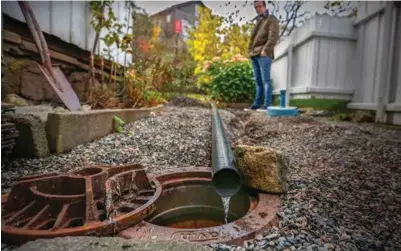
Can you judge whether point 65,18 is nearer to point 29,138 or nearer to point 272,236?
point 29,138

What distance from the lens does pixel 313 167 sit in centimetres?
150

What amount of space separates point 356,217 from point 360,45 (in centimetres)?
313

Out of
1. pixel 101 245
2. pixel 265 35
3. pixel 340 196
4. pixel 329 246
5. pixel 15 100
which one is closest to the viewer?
pixel 101 245

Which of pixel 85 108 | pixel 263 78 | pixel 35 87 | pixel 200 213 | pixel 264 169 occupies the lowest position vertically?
pixel 200 213

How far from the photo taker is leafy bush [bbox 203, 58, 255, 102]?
18.3 feet

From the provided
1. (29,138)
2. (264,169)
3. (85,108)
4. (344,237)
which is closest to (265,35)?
(85,108)

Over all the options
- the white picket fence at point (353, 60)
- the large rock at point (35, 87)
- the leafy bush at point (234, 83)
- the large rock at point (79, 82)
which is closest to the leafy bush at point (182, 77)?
the leafy bush at point (234, 83)

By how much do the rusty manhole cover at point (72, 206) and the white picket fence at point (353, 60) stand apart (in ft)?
8.60

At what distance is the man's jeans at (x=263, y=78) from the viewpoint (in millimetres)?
4043

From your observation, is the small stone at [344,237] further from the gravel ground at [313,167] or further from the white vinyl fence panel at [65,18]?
the white vinyl fence panel at [65,18]

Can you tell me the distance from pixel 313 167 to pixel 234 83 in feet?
13.9

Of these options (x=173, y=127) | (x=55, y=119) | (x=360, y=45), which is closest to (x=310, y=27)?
(x=360, y=45)

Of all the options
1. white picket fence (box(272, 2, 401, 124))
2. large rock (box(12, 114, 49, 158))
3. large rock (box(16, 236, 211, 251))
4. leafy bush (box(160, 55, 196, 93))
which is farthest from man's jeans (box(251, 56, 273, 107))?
large rock (box(16, 236, 211, 251))

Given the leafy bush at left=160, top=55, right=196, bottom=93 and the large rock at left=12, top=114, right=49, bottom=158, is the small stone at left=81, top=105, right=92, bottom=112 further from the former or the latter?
the leafy bush at left=160, top=55, right=196, bottom=93
